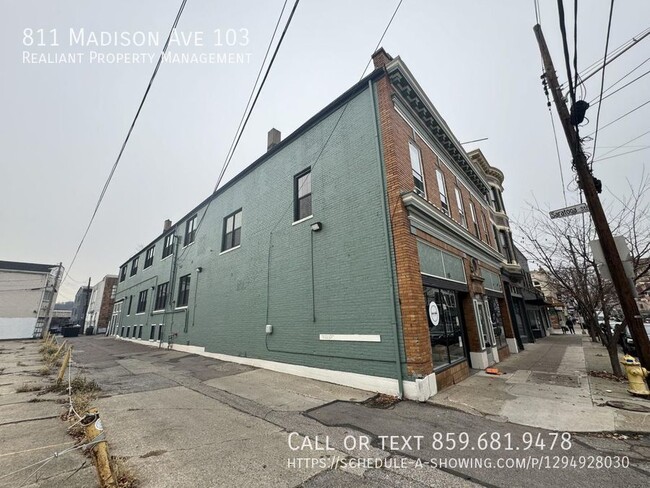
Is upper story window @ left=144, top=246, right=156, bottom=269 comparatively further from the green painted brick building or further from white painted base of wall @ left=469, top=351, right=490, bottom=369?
white painted base of wall @ left=469, top=351, right=490, bottom=369

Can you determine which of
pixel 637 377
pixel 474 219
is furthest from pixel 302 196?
pixel 637 377

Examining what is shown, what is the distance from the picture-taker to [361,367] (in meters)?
7.79

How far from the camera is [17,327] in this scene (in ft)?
106

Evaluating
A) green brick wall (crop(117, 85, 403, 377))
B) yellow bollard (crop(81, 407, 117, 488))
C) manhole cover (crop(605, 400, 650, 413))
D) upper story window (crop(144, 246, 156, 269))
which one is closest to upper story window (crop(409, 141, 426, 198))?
green brick wall (crop(117, 85, 403, 377))

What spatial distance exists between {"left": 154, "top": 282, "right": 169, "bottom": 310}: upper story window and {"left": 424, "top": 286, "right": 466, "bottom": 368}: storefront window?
1957cm

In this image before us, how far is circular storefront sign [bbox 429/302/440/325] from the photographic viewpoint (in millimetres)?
8158

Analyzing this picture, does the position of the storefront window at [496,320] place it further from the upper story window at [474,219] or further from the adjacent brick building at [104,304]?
the adjacent brick building at [104,304]

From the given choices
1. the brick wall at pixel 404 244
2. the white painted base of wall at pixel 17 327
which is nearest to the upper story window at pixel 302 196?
the brick wall at pixel 404 244

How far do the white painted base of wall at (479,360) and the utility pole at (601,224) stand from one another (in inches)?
188

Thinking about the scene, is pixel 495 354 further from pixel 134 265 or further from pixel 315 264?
pixel 134 265

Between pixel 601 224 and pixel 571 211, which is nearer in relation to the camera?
pixel 601 224

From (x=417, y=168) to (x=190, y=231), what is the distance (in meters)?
16.1

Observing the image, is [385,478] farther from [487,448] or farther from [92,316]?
[92,316]

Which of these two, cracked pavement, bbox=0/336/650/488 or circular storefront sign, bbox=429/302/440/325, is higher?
circular storefront sign, bbox=429/302/440/325
